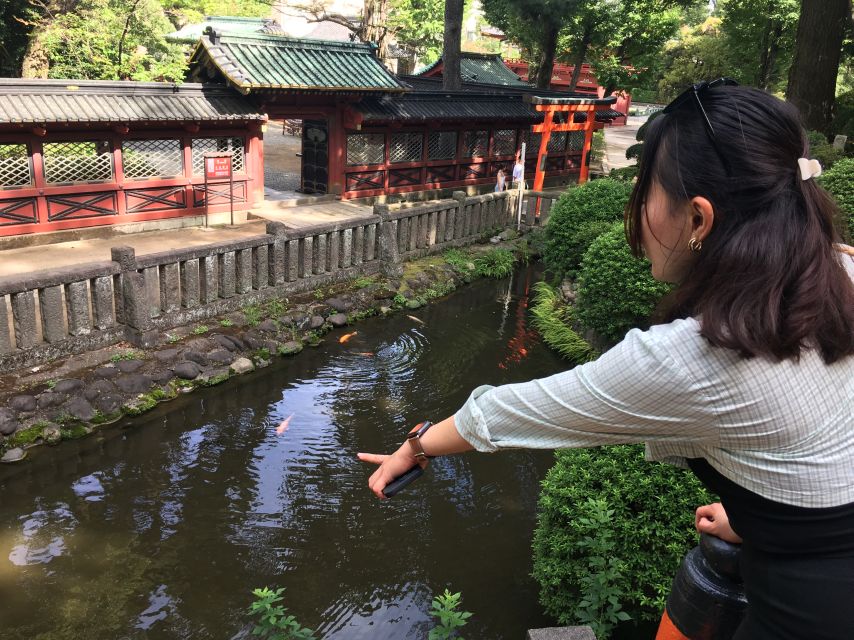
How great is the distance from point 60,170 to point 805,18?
1386cm

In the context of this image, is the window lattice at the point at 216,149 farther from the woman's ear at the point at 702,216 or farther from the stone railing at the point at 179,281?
the woman's ear at the point at 702,216

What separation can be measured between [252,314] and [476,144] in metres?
11.4

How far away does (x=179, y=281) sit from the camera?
8680 millimetres

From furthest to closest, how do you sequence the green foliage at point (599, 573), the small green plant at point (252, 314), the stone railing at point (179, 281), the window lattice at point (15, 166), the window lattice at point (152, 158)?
the window lattice at point (152, 158), the window lattice at point (15, 166), the small green plant at point (252, 314), the stone railing at point (179, 281), the green foliage at point (599, 573)

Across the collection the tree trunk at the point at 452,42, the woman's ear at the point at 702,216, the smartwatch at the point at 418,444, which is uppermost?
the tree trunk at the point at 452,42

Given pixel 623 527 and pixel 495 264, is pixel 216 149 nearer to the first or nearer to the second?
pixel 495 264

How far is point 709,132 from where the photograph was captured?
1.29m

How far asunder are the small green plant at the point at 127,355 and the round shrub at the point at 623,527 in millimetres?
5437

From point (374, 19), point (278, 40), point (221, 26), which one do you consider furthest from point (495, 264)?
point (374, 19)

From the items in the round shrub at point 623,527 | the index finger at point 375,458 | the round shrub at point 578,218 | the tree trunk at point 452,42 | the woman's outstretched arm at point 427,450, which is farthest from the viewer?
the tree trunk at point 452,42

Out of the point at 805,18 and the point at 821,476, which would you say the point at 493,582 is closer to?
the point at 821,476

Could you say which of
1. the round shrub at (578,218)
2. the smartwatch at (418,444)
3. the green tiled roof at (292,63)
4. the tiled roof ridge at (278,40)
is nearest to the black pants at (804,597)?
the smartwatch at (418,444)

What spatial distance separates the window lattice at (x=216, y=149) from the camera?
43.9ft

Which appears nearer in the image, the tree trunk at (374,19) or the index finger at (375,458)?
the index finger at (375,458)
